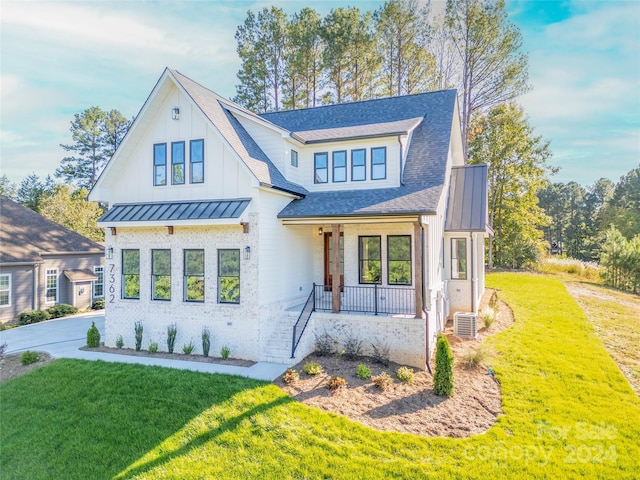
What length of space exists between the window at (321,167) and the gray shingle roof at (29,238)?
54.7 ft

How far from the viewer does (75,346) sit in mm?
12648

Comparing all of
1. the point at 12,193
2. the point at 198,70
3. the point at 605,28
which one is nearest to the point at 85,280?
the point at 198,70

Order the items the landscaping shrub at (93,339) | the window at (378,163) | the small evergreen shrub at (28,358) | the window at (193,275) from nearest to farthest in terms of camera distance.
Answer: the small evergreen shrub at (28,358) < the window at (193,275) < the landscaping shrub at (93,339) < the window at (378,163)

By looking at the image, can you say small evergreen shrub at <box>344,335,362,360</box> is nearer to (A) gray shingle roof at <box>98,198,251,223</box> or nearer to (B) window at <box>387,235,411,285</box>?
(B) window at <box>387,235,411,285</box>

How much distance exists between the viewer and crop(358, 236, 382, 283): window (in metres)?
12.4

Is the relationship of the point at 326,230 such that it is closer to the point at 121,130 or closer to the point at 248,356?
the point at 248,356

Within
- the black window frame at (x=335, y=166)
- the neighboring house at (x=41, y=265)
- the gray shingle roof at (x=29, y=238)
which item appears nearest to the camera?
the black window frame at (x=335, y=166)

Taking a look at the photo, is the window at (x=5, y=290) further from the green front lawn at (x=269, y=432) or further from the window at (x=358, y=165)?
the window at (x=358, y=165)

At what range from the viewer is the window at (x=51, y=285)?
2019 centimetres

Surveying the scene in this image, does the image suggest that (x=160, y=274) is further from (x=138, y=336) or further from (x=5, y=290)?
(x=5, y=290)

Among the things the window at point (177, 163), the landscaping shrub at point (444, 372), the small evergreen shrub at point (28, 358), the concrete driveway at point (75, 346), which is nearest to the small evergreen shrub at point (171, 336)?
the concrete driveway at point (75, 346)

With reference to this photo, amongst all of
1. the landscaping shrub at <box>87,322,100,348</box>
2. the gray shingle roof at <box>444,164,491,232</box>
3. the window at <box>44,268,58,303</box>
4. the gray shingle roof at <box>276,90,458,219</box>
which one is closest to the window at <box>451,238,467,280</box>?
the gray shingle roof at <box>444,164,491,232</box>

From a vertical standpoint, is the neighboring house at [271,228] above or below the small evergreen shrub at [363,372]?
above

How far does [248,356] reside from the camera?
35.2 feet
